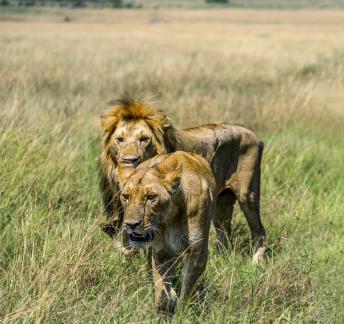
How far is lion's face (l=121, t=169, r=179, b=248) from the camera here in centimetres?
357

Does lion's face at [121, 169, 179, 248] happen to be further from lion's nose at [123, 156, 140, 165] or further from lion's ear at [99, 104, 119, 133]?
lion's ear at [99, 104, 119, 133]

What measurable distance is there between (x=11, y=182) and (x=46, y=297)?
224cm

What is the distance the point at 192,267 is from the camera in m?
3.94

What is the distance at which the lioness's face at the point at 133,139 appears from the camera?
484 cm

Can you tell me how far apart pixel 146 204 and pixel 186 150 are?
1673mm

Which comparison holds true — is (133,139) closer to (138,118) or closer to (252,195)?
(138,118)

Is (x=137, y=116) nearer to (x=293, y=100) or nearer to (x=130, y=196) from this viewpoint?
(x=130, y=196)

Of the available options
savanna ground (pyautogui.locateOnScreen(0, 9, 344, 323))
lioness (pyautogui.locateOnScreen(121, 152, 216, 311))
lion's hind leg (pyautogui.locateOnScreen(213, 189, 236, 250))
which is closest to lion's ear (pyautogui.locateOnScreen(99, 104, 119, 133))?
savanna ground (pyautogui.locateOnScreen(0, 9, 344, 323))

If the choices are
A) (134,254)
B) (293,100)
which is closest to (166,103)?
(293,100)

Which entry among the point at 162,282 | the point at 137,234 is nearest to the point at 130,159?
the point at 162,282

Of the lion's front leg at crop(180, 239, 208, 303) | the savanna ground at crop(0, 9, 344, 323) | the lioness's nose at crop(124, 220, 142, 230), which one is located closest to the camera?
the lioness's nose at crop(124, 220, 142, 230)

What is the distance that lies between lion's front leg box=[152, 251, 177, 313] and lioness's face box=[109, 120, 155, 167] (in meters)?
0.92

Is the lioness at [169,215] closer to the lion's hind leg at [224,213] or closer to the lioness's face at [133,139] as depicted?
the lioness's face at [133,139]

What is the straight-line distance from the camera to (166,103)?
10984 millimetres
